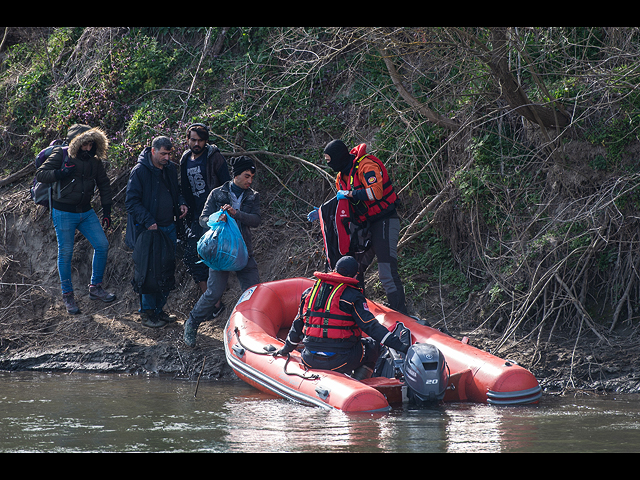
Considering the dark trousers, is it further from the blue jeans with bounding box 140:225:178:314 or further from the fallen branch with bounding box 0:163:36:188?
the fallen branch with bounding box 0:163:36:188

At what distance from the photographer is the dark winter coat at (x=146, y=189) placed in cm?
675

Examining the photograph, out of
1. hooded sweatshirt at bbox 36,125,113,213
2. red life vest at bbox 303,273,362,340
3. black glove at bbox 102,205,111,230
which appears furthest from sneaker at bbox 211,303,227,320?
red life vest at bbox 303,273,362,340

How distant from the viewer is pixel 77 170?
22.5 ft

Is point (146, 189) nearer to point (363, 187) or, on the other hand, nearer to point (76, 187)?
point (76, 187)

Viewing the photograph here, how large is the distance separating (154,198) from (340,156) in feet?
6.42

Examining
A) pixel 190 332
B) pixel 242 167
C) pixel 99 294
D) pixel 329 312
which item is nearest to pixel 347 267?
pixel 329 312

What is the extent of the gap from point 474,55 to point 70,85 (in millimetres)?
5835

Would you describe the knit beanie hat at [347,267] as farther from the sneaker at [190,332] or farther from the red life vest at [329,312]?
the sneaker at [190,332]

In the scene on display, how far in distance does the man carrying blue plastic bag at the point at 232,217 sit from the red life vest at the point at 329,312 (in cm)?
136

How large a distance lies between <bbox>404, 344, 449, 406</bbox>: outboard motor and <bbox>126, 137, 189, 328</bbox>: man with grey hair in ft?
9.88

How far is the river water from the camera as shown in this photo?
3.92 m

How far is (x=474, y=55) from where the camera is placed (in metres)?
6.36

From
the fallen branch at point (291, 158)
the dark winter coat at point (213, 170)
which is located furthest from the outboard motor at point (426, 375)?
the fallen branch at point (291, 158)
